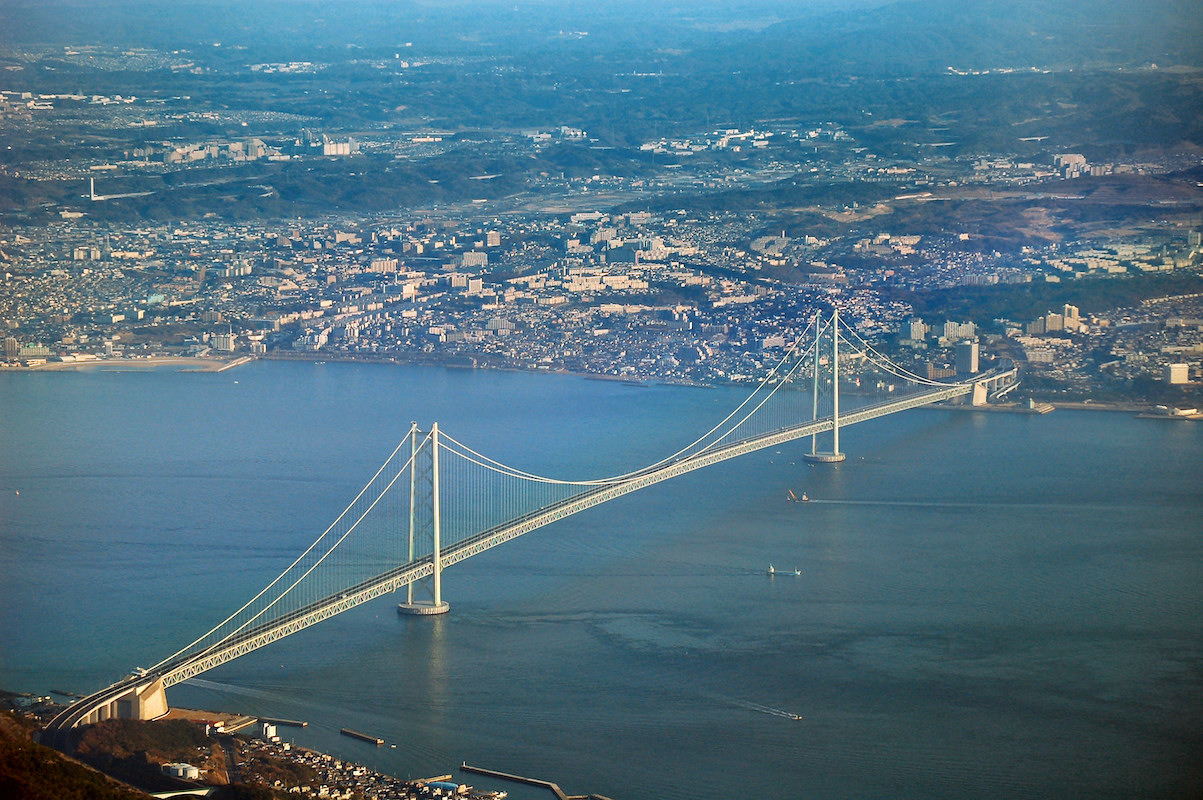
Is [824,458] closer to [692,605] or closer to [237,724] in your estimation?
[692,605]

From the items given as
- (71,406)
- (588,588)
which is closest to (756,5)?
(71,406)

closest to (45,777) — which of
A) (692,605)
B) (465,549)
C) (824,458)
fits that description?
(465,549)

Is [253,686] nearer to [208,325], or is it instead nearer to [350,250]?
[208,325]

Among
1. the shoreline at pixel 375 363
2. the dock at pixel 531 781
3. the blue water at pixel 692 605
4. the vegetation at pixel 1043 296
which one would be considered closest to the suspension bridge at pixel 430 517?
the blue water at pixel 692 605

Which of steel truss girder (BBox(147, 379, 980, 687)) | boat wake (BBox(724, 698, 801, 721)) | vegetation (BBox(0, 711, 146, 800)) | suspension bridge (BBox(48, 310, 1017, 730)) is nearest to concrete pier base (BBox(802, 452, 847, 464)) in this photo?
suspension bridge (BBox(48, 310, 1017, 730))

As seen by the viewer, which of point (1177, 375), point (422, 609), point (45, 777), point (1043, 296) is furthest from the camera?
point (1043, 296)
